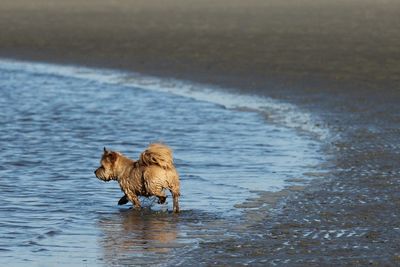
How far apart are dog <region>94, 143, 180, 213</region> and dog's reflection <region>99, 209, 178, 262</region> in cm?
16

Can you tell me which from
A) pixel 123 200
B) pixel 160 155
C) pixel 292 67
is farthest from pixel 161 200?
pixel 292 67

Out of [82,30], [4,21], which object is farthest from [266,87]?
[4,21]

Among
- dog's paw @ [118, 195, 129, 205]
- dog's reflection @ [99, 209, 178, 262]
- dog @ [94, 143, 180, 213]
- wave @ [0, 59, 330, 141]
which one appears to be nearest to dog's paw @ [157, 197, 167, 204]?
dog @ [94, 143, 180, 213]

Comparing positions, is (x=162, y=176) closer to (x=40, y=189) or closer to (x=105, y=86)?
(x=40, y=189)

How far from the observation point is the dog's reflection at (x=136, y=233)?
8094 millimetres

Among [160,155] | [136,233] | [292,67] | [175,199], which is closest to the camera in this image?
[136,233]

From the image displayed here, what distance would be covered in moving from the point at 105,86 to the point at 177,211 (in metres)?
11.7

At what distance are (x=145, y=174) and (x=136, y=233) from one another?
95 centimetres

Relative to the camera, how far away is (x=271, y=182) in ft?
36.0

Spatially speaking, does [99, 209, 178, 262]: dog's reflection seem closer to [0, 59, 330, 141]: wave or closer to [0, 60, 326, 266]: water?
[0, 60, 326, 266]: water

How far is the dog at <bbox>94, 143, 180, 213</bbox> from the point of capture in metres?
9.48

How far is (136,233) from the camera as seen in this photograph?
29.0ft

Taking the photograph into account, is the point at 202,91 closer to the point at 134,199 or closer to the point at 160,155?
the point at 134,199

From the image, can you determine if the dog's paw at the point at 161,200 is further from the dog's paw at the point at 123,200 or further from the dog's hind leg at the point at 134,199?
the dog's paw at the point at 123,200
